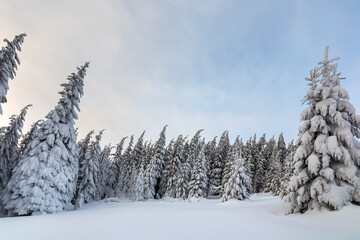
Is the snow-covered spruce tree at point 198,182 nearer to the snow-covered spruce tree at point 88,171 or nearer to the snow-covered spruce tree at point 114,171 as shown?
the snow-covered spruce tree at point 88,171

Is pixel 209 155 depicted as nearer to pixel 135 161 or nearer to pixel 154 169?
pixel 154 169

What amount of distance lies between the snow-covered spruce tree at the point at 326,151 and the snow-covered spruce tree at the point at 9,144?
2961cm

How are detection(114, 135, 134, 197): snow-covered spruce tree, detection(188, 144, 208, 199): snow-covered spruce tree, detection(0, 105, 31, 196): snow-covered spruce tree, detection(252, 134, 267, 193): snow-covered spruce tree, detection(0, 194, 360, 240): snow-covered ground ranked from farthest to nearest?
detection(252, 134, 267, 193): snow-covered spruce tree, detection(114, 135, 134, 197): snow-covered spruce tree, detection(188, 144, 208, 199): snow-covered spruce tree, detection(0, 105, 31, 196): snow-covered spruce tree, detection(0, 194, 360, 240): snow-covered ground

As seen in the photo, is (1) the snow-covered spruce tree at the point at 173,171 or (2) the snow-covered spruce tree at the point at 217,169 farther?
(2) the snow-covered spruce tree at the point at 217,169

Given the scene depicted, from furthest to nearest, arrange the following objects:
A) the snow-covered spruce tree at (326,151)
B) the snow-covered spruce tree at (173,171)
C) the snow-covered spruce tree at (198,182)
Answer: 1. the snow-covered spruce tree at (173,171)
2. the snow-covered spruce tree at (198,182)
3. the snow-covered spruce tree at (326,151)

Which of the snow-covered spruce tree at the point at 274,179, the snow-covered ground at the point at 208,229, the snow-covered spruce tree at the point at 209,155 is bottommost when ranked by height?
the snow-covered ground at the point at 208,229

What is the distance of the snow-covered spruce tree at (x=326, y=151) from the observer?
971 centimetres

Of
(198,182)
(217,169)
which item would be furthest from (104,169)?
(217,169)

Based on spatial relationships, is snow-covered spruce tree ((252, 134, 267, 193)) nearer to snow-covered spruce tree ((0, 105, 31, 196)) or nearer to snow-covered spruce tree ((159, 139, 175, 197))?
snow-covered spruce tree ((159, 139, 175, 197))

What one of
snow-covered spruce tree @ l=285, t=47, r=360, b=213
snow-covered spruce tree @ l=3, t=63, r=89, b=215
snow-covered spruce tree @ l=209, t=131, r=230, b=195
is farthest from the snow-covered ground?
snow-covered spruce tree @ l=209, t=131, r=230, b=195

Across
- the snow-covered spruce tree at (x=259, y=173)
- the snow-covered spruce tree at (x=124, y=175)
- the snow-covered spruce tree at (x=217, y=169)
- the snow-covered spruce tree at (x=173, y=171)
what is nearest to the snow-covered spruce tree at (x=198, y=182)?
the snow-covered spruce tree at (x=173, y=171)

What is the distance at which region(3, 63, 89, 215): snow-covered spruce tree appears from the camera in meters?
17.2

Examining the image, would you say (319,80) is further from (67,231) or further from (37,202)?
(37,202)

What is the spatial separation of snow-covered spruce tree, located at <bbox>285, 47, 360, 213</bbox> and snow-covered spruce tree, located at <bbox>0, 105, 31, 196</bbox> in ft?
97.1
